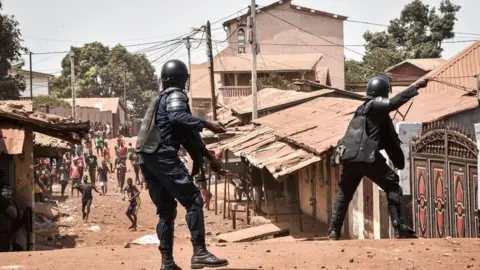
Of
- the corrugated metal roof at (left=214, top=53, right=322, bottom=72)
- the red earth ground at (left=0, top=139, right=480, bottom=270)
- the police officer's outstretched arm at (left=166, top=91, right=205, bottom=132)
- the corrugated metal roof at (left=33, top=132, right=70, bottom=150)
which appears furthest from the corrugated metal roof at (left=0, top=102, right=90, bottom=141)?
the corrugated metal roof at (left=214, top=53, right=322, bottom=72)

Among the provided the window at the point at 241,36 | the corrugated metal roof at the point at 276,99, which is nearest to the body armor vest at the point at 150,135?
the corrugated metal roof at the point at 276,99

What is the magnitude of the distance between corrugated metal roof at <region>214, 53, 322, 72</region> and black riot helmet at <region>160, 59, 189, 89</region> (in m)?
39.1

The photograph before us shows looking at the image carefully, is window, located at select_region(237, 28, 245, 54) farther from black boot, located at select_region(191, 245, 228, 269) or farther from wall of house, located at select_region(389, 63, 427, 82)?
black boot, located at select_region(191, 245, 228, 269)

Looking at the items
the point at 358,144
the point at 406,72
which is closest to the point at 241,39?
the point at 406,72

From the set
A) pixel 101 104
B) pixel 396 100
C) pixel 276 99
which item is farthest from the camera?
pixel 101 104

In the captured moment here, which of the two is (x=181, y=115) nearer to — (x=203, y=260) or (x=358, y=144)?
(x=203, y=260)

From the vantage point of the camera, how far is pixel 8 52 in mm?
36094

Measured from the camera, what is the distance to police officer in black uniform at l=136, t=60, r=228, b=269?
579cm

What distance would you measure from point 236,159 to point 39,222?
10.9 m

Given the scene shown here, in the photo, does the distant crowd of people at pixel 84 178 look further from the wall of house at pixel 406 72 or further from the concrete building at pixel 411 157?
the wall of house at pixel 406 72

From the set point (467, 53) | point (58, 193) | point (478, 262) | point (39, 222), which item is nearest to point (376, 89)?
point (478, 262)


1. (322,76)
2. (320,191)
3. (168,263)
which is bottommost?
(320,191)

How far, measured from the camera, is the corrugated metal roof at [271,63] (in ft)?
150

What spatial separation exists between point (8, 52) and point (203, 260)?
32.7 meters
